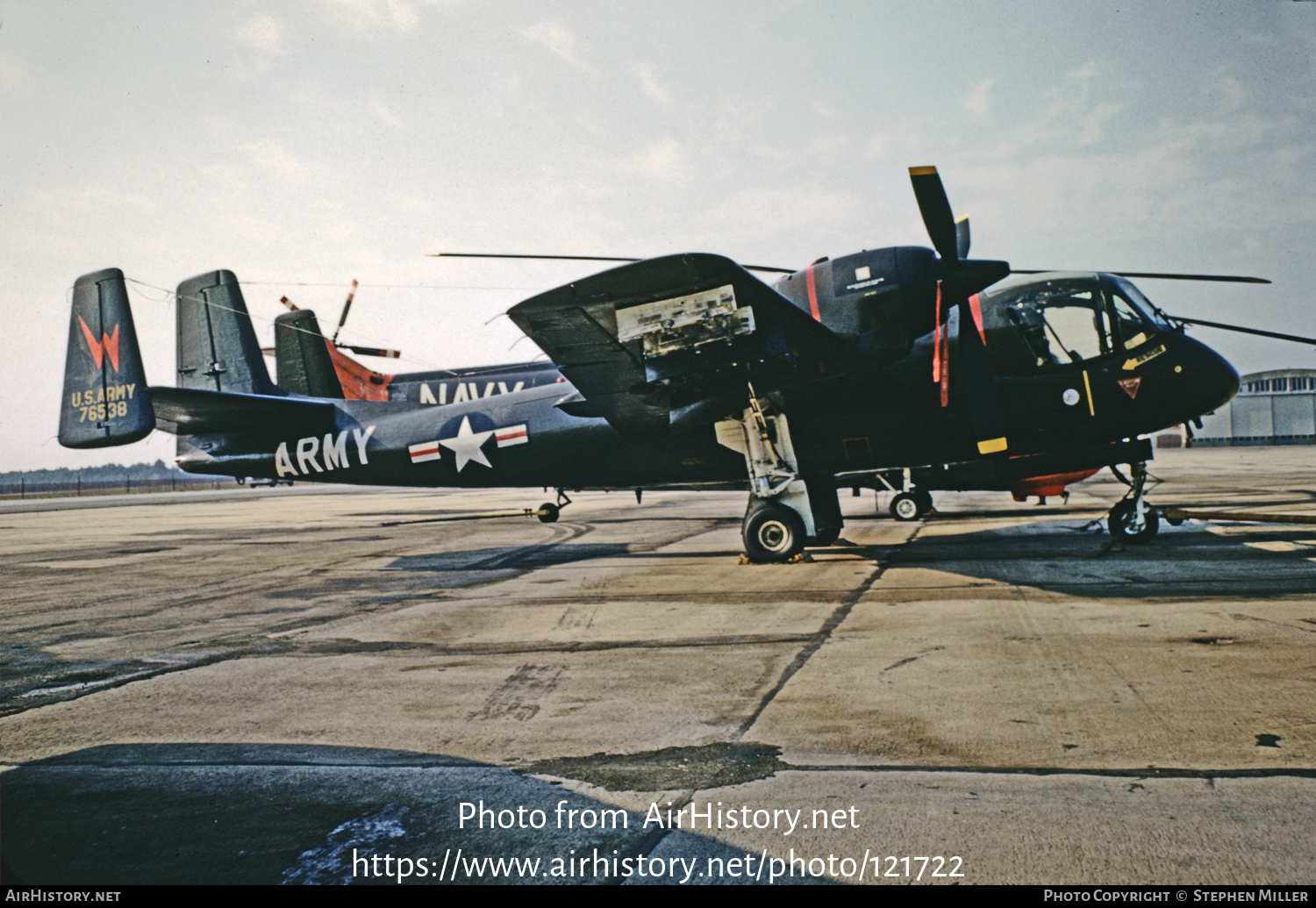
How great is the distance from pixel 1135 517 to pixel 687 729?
391 inches

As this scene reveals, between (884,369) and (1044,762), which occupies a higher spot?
(884,369)

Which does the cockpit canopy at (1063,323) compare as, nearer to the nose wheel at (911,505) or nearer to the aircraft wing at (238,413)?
the nose wheel at (911,505)

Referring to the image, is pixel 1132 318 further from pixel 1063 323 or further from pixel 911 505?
pixel 911 505

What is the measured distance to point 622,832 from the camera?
9.93 ft

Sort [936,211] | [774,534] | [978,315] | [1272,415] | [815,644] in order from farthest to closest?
[1272,415] < [774,534] < [978,315] < [936,211] < [815,644]

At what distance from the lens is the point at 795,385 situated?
1103 centimetres

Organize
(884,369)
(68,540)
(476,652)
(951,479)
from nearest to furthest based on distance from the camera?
1. (476,652)
2. (884,369)
3. (951,479)
4. (68,540)

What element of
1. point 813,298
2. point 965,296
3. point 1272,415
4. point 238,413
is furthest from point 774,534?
point 1272,415

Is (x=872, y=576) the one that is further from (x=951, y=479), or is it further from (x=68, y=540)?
(x=68, y=540)

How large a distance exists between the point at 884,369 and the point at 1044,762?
26.8 ft

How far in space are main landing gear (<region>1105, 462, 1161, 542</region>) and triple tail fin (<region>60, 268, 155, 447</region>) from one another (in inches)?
568

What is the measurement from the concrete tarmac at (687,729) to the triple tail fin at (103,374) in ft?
10.4

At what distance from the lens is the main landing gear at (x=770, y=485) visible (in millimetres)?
11258

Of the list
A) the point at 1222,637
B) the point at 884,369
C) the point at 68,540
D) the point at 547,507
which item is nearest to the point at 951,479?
the point at 884,369
